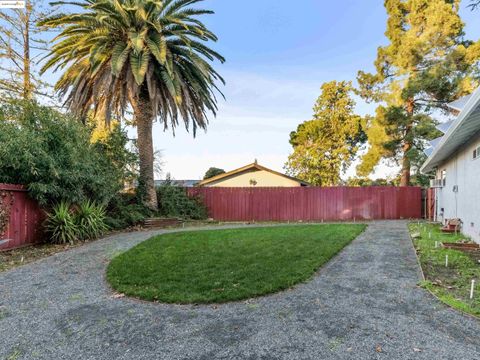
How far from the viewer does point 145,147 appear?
39.1 feet

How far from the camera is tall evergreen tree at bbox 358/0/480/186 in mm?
15922

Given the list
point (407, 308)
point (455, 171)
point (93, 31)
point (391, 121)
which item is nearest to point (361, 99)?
point (391, 121)

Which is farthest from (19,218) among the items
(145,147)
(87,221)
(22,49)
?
(22,49)

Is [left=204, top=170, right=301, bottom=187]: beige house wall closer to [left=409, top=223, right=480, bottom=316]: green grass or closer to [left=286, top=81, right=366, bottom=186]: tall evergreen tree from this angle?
[left=286, top=81, right=366, bottom=186]: tall evergreen tree

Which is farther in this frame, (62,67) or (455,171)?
(62,67)

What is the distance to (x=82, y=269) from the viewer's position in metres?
5.30

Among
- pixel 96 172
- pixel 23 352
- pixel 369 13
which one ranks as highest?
pixel 369 13

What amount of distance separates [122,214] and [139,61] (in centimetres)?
551

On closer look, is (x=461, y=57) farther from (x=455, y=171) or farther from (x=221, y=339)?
(x=221, y=339)

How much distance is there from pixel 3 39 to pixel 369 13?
1450 cm

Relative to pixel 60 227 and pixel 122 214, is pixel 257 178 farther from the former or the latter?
pixel 60 227

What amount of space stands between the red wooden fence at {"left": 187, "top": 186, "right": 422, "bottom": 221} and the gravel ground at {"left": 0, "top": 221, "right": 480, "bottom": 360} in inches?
404

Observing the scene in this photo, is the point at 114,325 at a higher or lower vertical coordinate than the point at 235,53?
lower

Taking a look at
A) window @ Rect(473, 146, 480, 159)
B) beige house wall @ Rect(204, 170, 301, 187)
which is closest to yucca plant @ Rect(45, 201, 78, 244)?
window @ Rect(473, 146, 480, 159)
